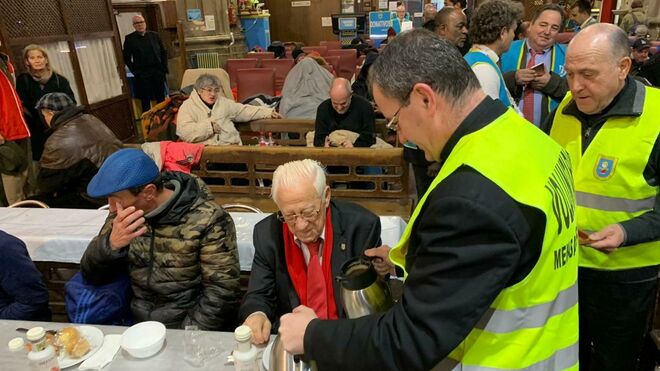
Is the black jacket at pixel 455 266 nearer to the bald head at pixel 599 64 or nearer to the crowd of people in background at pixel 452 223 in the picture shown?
the crowd of people in background at pixel 452 223

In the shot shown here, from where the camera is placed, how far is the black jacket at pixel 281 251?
1.81 m

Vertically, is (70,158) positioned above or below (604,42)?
below

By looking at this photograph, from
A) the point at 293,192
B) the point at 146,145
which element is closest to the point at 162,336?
the point at 293,192

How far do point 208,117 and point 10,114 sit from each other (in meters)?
1.87

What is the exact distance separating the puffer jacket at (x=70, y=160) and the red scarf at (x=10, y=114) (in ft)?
4.43

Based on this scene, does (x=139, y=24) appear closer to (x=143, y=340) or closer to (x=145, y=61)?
(x=145, y=61)

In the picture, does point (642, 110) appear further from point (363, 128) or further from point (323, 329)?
point (363, 128)

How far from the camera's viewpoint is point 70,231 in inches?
102

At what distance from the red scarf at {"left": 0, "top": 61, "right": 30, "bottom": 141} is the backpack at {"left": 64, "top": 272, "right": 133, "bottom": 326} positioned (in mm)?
3236

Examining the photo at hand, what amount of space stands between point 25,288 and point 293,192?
1253 mm

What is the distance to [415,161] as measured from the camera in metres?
2.95

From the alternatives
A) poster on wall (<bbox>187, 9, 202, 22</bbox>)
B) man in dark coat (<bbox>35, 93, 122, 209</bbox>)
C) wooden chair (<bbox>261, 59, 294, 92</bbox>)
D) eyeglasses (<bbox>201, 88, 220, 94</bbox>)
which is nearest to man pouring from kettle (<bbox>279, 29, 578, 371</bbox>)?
man in dark coat (<bbox>35, 93, 122, 209</bbox>)

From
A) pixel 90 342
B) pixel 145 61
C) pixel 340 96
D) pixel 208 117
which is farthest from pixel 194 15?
pixel 90 342

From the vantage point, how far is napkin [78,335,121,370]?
4.91ft
